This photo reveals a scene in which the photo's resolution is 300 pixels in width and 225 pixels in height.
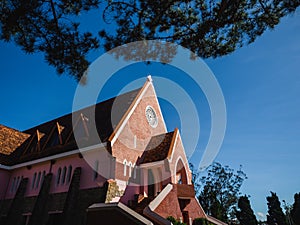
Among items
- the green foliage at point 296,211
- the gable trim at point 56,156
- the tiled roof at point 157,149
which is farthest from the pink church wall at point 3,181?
the green foliage at point 296,211

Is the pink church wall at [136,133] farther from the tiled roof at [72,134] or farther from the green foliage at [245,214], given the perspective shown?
the green foliage at [245,214]

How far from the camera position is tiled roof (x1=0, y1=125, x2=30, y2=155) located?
58.8 ft

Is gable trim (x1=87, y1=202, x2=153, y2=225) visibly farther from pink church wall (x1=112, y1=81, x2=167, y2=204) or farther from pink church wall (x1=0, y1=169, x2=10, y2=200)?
pink church wall (x1=0, y1=169, x2=10, y2=200)

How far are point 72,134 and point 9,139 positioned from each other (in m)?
7.73

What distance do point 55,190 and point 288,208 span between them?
3449 cm

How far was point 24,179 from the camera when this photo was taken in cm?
1580

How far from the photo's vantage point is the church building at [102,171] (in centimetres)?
1185

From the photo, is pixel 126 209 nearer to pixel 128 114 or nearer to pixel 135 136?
pixel 135 136

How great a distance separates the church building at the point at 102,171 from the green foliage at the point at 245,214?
18.4 metres

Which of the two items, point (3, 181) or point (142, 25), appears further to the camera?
point (3, 181)

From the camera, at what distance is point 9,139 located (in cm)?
1925

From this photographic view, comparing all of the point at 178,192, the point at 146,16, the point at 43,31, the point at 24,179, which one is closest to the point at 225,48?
the point at 146,16

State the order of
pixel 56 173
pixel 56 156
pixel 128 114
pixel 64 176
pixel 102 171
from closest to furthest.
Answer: pixel 102 171 → pixel 64 176 → pixel 56 156 → pixel 56 173 → pixel 128 114

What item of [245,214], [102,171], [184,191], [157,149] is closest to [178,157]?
[157,149]
